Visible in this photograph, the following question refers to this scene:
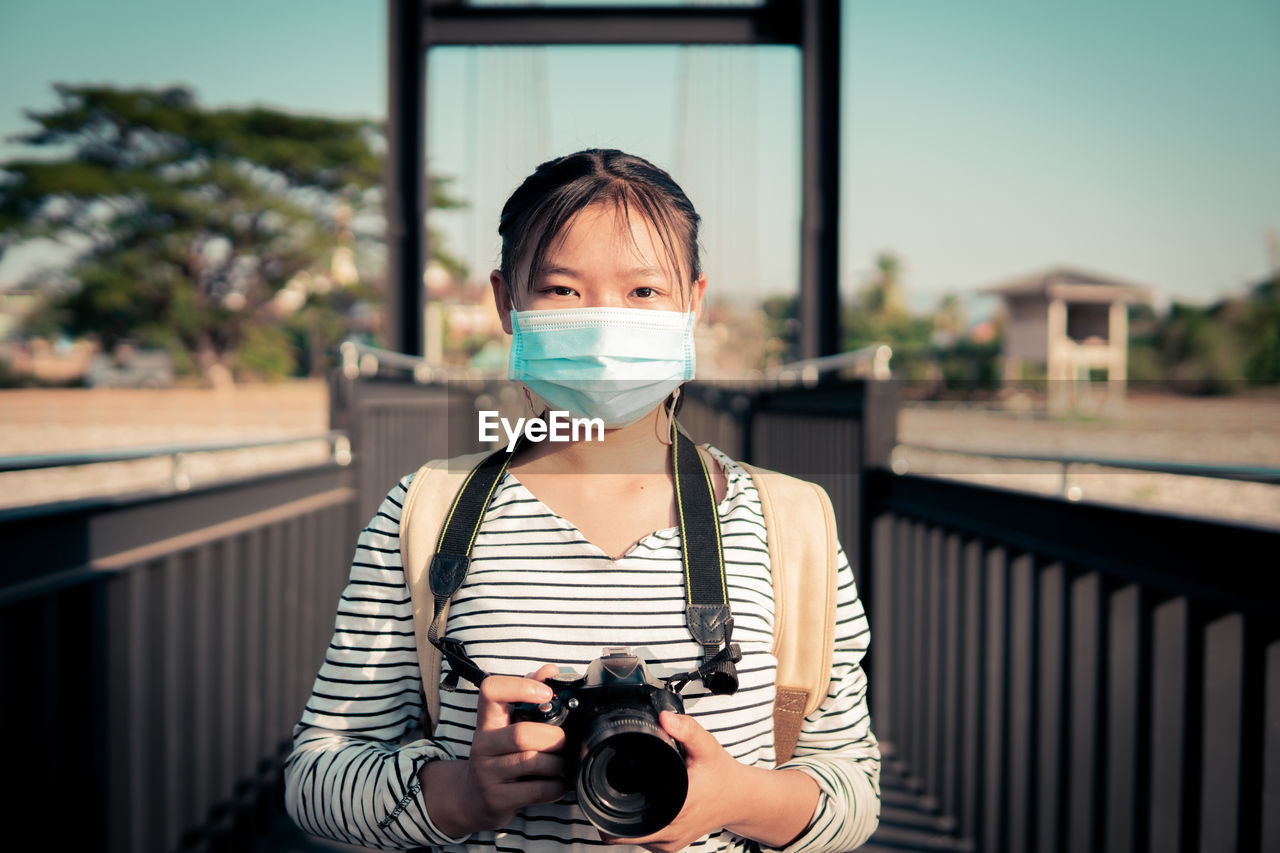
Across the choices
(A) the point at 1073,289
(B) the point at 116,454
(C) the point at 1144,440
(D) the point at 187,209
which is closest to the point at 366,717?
(B) the point at 116,454

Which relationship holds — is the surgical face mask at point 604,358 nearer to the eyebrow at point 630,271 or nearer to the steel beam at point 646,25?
the eyebrow at point 630,271

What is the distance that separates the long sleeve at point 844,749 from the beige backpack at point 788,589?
26mm

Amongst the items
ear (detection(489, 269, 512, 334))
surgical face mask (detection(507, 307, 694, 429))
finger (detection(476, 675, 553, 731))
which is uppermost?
ear (detection(489, 269, 512, 334))

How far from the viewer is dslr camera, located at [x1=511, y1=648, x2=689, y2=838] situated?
849mm

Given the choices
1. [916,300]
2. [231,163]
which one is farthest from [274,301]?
[916,300]

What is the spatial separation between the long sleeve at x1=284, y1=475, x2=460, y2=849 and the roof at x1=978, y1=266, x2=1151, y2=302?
51.1 meters

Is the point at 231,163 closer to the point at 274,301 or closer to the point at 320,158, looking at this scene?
the point at 320,158

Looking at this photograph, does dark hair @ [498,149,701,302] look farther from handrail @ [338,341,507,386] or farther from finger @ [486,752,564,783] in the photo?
handrail @ [338,341,507,386]

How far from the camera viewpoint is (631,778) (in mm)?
890

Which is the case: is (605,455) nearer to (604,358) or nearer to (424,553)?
(604,358)

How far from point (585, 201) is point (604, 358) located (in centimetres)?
18

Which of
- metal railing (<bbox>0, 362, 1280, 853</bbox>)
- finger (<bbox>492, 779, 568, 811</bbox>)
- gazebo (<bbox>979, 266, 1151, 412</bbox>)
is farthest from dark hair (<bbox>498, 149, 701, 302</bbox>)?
gazebo (<bbox>979, 266, 1151, 412</bbox>)

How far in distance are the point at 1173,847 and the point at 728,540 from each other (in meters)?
1.12

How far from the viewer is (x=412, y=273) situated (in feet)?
15.9
